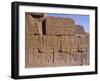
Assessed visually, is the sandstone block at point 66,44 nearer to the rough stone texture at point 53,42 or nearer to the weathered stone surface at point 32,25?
the rough stone texture at point 53,42

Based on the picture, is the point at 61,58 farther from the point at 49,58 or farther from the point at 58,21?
the point at 58,21

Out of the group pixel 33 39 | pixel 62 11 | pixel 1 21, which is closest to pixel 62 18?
pixel 62 11

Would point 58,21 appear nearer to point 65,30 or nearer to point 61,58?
point 65,30

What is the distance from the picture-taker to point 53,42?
1.37 meters

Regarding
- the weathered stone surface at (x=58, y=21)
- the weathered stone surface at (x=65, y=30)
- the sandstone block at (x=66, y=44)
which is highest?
the weathered stone surface at (x=58, y=21)

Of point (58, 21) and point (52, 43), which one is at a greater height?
point (58, 21)

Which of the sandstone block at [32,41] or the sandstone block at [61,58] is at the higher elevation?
the sandstone block at [32,41]


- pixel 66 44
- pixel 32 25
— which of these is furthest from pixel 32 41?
pixel 66 44

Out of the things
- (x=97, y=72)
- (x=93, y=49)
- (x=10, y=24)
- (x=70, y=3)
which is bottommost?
(x=97, y=72)

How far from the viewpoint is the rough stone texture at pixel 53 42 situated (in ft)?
4.33

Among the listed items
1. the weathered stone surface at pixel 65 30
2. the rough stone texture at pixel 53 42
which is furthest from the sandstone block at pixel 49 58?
the weathered stone surface at pixel 65 30

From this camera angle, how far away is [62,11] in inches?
54.3

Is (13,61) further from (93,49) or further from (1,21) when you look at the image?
(93,49)

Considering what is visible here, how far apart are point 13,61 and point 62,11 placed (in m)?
0.33
